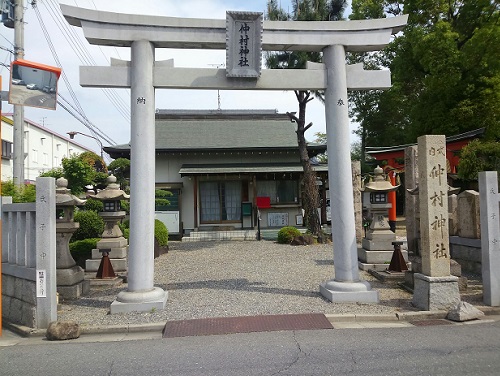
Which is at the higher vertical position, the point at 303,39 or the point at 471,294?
the point at 303,39

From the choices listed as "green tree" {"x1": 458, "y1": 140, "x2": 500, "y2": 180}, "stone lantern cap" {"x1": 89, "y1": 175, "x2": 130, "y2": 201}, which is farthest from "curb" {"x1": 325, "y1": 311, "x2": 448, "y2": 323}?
"green tree" {"x1": 458, "y1": 140, "x2": 500, "y2": 180}

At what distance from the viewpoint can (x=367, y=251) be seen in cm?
1102

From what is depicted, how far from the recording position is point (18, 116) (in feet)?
43.5

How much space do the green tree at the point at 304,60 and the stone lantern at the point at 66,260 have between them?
10560 millimetres

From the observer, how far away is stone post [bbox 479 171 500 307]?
23.0 ft

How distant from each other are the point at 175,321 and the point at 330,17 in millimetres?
15935

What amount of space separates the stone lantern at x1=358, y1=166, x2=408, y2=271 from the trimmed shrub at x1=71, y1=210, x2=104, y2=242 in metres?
8.00

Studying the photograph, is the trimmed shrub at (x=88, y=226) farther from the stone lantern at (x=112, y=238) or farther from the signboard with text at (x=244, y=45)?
the signboard with text at (x=244, y=45)

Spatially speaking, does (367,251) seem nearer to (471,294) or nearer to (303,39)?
(471,294)

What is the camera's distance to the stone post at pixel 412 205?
9508 mm

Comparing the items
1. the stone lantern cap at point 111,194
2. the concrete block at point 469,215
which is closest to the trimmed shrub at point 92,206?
the stone lantern cap at point 111,194

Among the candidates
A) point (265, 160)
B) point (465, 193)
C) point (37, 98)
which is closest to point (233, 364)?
point (37, 98)

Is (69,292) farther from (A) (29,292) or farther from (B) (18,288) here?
(A) (29,292)

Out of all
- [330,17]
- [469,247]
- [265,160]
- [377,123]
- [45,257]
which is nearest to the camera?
[45,257]
